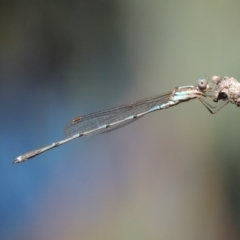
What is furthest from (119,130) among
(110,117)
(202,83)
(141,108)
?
(202,83)

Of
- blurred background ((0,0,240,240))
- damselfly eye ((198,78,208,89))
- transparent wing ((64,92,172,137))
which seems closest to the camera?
damselfly eye ((198,78,208,89))

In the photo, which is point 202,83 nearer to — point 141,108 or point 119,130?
point 141,108

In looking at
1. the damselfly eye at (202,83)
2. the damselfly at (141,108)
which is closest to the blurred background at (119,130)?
the damselfly at (141,108)

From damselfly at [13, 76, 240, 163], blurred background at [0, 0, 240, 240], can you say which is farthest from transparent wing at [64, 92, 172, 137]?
blurred background at [0, 0, 240, 240]

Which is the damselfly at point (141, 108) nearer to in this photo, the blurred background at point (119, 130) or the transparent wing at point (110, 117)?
the transparent wing at point (110, 117)

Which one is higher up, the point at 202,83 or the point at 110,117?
the point at 110,117

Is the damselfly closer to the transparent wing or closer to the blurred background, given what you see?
the transparent wing

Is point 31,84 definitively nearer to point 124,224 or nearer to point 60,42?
point 60,42
